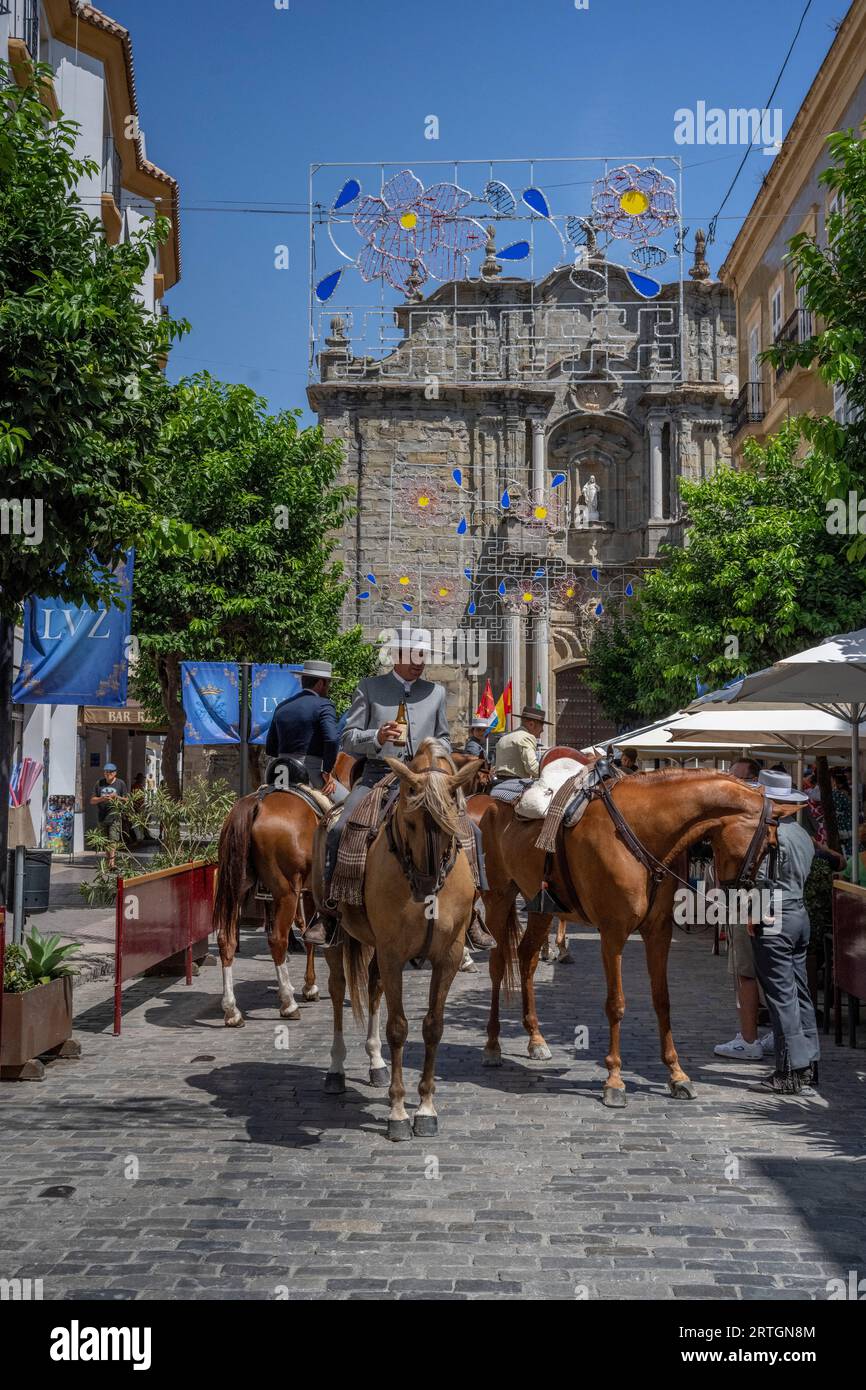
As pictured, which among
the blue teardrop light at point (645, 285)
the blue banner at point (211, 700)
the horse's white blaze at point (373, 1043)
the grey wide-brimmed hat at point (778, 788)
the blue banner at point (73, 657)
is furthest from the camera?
the blue teardrop light at point (645, 285)

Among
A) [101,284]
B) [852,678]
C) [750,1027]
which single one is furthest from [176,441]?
[750,1027]

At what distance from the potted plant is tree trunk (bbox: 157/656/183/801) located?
11536 mm

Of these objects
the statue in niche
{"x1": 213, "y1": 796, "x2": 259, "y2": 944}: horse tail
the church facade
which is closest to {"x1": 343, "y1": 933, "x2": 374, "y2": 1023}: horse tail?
{"x1": 213, "y1": 796, "x2": 259, "y2": 944}: horse tail

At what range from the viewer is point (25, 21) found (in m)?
21.4

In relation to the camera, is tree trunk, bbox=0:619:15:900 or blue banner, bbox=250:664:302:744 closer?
tree trunk, bbox=0:619:15:900

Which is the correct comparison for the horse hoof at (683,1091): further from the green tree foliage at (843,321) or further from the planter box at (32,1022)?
the green tree foliage at (843,321)

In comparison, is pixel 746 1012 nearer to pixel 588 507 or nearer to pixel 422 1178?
pixel 422 1178

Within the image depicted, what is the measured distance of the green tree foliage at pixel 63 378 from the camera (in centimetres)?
829

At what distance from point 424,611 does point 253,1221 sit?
39.3m

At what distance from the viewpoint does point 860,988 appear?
27.9 feet

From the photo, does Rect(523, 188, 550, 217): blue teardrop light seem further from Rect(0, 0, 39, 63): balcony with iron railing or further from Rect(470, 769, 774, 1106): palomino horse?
Rect(470, 769, 774, 1106): palomino horse

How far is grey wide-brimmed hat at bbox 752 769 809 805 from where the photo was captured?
8.11 metres

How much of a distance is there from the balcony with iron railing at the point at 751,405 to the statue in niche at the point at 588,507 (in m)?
13.0

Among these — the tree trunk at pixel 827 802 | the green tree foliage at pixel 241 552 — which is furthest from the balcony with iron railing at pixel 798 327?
the tree trunk at pixel 827 802
